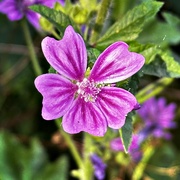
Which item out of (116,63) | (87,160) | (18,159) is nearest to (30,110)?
(18,159)

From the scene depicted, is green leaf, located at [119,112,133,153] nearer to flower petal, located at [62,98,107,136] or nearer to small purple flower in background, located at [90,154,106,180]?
flower petal, located at [62,98,107,136]

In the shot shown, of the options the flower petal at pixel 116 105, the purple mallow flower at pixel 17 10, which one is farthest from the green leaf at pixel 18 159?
the flower petal at pixel 116 105

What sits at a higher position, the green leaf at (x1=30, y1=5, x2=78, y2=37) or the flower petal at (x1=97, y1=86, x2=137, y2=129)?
the green leaf at (x1=30, y1=5, x2=78, y2=37)

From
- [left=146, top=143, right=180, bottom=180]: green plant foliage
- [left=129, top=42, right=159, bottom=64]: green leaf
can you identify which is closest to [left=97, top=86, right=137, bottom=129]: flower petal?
[left=129, top=42, right=159, bottom=64]: green leaf

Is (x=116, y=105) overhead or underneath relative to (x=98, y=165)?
overhead

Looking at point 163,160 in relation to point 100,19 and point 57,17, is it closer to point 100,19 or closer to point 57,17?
point 100,19

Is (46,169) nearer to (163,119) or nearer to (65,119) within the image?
(163,119)

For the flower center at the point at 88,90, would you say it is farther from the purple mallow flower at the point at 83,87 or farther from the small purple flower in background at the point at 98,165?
the small purple flower in background at the point at 98,165

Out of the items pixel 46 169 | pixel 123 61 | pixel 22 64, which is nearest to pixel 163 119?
pixel 46 169
